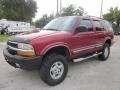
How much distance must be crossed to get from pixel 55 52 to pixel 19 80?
4.30 ft

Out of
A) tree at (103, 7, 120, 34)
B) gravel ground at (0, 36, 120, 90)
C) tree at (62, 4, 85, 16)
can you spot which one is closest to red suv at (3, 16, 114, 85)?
gravel ground at (0, 36, 120, 90)

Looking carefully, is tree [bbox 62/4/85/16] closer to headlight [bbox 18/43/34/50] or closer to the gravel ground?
the gravel ground

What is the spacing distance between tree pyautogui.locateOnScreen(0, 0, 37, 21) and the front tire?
103 ft

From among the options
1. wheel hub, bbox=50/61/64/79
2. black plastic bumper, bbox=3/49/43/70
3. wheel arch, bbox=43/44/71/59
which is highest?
wheel arch, bbox=43/44/71/59

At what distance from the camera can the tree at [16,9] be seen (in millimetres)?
33188

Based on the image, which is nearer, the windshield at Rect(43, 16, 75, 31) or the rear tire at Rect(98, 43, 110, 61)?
the windshield at Rect(43, 16, 75, 31)

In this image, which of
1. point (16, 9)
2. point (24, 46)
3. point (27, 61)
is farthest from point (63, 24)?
Answer: point (16, 9)

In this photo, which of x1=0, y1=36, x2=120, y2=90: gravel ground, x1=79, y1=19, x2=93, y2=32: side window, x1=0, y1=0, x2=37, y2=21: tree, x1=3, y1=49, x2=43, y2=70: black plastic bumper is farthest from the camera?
x1=0, y1=0, x2=37, y2=21: tree

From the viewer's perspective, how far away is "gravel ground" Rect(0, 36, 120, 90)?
3.87m

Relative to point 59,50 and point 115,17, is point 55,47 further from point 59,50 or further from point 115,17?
point 115,17

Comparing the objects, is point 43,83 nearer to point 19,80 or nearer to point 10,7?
point 19,80

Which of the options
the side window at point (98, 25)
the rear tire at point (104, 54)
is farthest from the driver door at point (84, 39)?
the rear tire at point (104, 54)

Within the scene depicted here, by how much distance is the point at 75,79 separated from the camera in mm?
4379

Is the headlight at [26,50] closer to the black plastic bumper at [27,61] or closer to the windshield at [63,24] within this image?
the black plastic bumper at [27,61]
